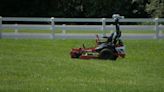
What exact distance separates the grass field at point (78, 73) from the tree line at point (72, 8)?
3209 cm

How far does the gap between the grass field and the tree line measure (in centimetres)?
3209

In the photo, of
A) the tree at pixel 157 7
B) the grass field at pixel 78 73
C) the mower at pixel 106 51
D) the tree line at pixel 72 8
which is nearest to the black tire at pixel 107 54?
the mower at pixel 106 51

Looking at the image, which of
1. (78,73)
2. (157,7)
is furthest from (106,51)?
(157,7)

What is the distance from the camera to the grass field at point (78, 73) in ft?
39.3

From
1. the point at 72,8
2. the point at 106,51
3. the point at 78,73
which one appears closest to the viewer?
the point at 78,73

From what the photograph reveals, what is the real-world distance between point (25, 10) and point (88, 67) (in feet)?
127

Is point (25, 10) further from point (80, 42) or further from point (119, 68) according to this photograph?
point (119, 68)

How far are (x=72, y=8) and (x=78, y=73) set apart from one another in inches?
1627

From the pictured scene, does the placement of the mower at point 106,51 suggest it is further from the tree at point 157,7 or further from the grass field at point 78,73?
the tree at point 157,7

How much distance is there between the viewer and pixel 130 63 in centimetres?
1753

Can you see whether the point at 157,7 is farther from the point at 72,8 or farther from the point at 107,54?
the point at 107,54

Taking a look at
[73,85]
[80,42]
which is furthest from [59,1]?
[73,85]

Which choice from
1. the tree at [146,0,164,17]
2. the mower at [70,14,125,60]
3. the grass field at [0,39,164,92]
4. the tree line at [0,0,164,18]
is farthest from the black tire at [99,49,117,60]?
the tree line at [0,0,164,18]

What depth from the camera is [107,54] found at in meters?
18.4
